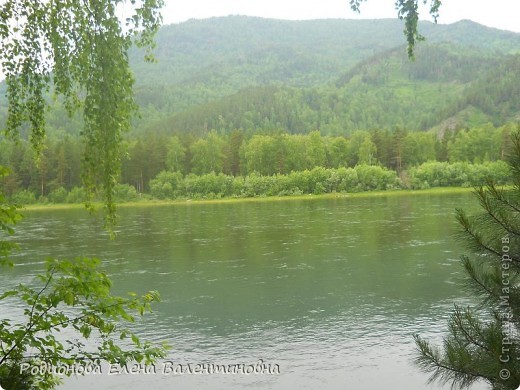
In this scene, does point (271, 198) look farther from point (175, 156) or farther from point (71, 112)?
point (71, 112)

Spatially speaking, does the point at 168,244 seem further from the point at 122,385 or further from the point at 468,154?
the point at 468,154

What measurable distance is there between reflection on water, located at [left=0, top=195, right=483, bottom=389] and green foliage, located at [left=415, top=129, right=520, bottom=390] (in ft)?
25.9

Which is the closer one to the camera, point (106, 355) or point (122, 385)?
point (106, 355)

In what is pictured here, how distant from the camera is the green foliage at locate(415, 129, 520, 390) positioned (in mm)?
6004

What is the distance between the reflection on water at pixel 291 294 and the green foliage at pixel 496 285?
791cm

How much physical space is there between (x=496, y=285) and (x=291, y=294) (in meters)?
19.8

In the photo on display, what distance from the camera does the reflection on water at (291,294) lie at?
16.8 m

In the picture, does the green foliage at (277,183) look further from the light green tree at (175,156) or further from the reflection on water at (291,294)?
the reflection on water at (291,294)

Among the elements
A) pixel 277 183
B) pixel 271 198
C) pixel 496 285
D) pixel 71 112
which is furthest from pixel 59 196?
pixel 496 285

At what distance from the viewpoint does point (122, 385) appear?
16469mm

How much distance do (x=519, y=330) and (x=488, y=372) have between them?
0.64 m

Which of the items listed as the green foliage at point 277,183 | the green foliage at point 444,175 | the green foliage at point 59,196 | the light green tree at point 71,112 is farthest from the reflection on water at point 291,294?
the green foliage at point 59,196

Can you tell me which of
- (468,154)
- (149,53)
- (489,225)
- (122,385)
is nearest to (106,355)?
(149,53)

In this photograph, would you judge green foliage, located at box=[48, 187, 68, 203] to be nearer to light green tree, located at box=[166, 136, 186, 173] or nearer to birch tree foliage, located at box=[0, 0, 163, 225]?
light green tree, located at box=[166, 136, 186, 173]
